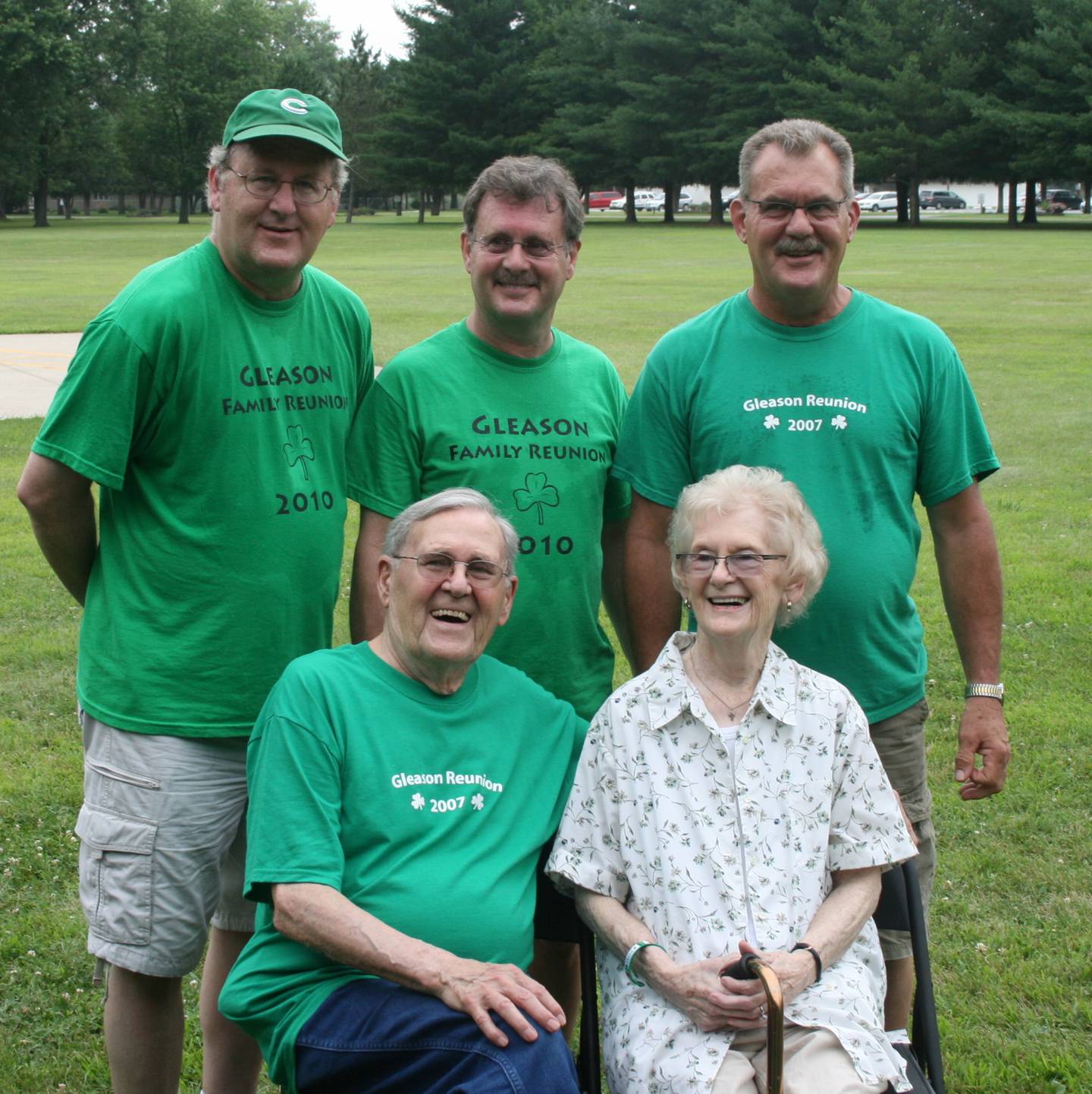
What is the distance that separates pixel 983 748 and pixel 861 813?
2.61ft

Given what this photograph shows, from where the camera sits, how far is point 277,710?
2.84 metres

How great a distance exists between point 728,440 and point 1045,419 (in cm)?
1134

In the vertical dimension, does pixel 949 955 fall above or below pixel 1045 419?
below

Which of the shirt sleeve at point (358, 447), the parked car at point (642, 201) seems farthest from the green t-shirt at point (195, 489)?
the parked car at point (642, 201)

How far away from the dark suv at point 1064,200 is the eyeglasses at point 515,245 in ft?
269

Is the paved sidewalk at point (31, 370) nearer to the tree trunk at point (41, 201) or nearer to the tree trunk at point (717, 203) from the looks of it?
the tree trunk at point (717, 203)

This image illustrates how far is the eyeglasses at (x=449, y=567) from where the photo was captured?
2.95m

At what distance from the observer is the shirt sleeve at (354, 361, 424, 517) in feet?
10.8

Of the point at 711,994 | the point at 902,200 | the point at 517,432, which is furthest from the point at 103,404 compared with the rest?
the point at 902,200

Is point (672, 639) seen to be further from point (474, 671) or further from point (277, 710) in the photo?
point (277, 710)

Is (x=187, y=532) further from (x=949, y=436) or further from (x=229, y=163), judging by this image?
(x=949, y=436)

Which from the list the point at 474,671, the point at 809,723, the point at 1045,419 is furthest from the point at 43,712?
the point at 1045,419

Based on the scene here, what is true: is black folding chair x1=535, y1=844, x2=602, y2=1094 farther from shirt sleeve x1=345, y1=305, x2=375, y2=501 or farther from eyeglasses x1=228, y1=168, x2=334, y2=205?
eyeglasses x1=228, y1=168, x2=334, y2=205

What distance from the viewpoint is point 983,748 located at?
3529mm
